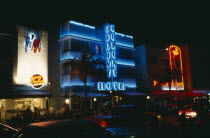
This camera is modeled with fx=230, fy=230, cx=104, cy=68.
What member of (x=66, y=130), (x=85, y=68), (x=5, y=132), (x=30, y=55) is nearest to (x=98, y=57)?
(x=85, y=68)

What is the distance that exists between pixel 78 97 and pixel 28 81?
6577mm

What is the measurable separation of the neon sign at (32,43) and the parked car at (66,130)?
21.9 metres

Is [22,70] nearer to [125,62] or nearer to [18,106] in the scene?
[18,106]

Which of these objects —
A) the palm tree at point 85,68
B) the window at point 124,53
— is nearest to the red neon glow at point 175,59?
the window at point 124,53

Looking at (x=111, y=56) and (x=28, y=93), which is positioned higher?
(x=111, y=56)

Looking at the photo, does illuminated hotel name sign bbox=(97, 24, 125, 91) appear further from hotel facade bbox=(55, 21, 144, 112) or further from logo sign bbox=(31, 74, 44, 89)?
logo sign bbox=(31, 74, 44, 89)

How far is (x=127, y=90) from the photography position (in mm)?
36406

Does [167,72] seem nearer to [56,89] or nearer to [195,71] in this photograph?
[195,71]

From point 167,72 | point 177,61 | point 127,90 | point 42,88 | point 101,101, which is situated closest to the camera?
point 42,88

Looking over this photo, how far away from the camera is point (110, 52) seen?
33.3m

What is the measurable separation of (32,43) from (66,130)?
23231mm

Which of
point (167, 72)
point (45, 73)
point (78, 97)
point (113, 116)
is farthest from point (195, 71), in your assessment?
point (113, 116)

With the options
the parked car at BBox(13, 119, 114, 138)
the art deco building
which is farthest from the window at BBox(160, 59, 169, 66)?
the parked car at BBox(13, 119, 114, 138)

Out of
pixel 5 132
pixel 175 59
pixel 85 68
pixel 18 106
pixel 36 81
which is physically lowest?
pixel 5 132
